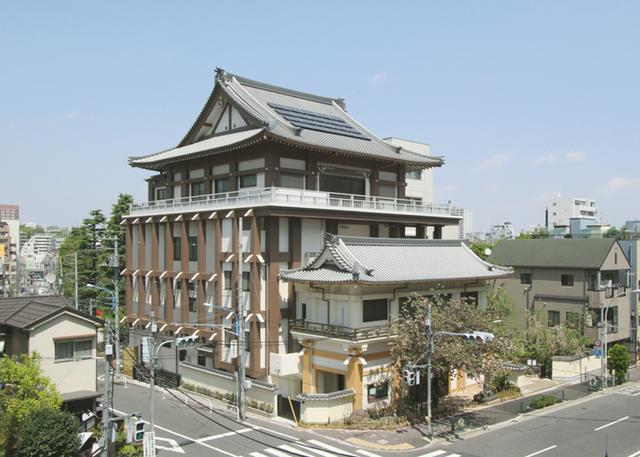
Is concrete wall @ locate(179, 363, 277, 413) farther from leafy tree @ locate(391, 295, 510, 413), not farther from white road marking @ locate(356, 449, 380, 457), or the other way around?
white road marking @ locate(356, 449, 380, 457)

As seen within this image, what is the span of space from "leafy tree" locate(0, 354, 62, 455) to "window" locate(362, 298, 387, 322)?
18.5 m

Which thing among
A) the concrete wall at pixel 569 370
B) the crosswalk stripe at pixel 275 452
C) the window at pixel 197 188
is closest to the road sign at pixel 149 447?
the crosswalk stripe at pixel 275 452

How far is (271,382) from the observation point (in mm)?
41406

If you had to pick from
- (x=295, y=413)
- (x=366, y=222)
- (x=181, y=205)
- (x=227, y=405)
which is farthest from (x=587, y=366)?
(x=181, y=205)

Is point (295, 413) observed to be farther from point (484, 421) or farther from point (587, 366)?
point (587, 366)

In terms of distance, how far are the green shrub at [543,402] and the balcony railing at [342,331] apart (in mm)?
11803

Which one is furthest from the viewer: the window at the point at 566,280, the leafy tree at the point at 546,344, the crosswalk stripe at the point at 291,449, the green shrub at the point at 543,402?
the window at the point at 566,280

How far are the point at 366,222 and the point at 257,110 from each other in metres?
13.2

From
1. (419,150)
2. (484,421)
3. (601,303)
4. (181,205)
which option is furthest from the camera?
(419,150)

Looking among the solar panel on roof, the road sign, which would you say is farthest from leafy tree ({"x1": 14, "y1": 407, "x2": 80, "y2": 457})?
the solar panel on roof

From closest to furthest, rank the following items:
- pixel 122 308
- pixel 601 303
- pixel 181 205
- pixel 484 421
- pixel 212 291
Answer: pixel 484 421 → pixel 212 291 → pixel 181 205 → pixel 601 303 → pixel 122 308

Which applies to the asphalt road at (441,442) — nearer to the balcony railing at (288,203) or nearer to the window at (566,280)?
the balcony railing at (288,203)

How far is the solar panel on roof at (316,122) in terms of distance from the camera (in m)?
50.5

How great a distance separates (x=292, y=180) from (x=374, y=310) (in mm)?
13873
